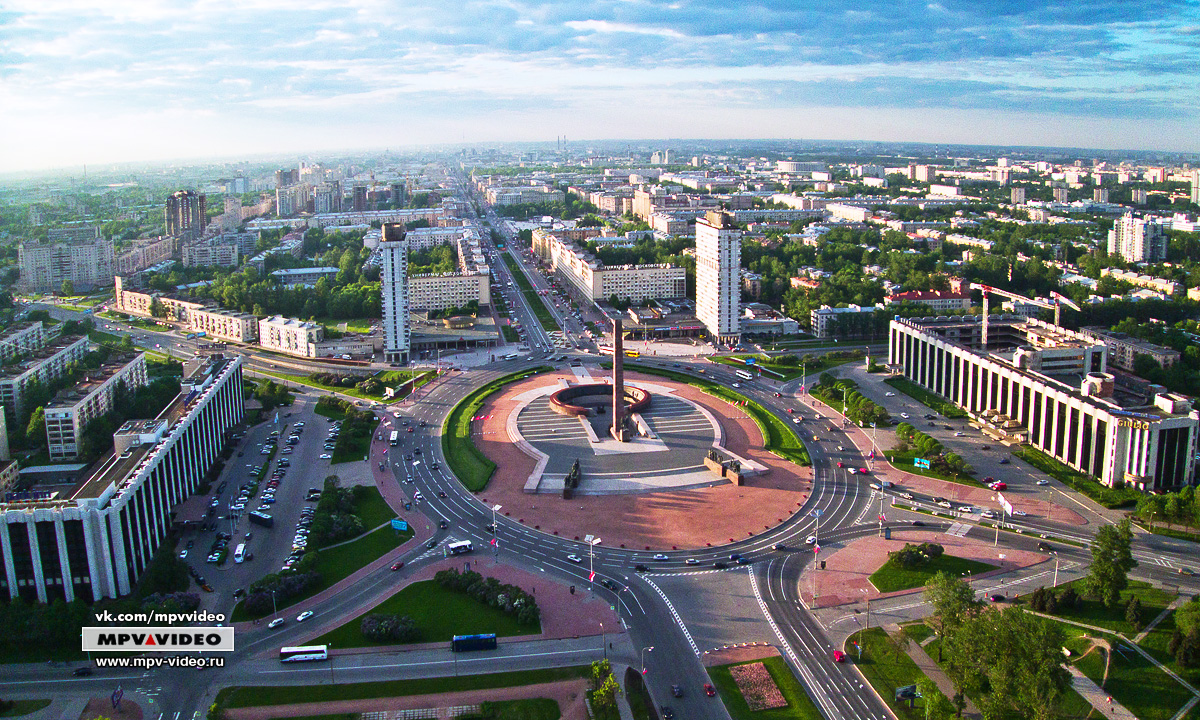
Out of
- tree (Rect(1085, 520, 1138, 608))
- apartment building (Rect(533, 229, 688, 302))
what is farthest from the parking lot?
apartment building (Rect(533, 229, 688, 302))

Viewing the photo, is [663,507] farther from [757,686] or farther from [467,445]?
[757,686]

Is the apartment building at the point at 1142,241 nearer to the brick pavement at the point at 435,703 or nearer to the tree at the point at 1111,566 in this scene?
the tree at the point at 1111,566

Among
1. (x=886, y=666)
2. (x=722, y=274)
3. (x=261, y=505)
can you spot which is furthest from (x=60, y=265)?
(x=886, y=666)

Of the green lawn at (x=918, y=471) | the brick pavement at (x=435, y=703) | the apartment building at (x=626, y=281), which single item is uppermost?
the apartment building at (x=626, y=281)

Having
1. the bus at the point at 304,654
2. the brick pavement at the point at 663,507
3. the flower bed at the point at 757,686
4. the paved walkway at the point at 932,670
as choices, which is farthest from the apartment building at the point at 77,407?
the paved walkway at the point at 932,670

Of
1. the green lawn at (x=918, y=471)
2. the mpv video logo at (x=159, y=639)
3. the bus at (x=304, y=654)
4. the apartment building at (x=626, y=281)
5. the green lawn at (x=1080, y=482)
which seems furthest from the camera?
the apartment building at (x=626, y=281)

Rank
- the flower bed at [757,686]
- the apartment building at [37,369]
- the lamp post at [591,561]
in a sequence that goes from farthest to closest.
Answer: the apartment building at [37,369] → the lamp post at [591,561] → the flower bed at [757,686]

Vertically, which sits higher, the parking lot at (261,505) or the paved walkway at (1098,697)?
the parking lot at (261,505)
